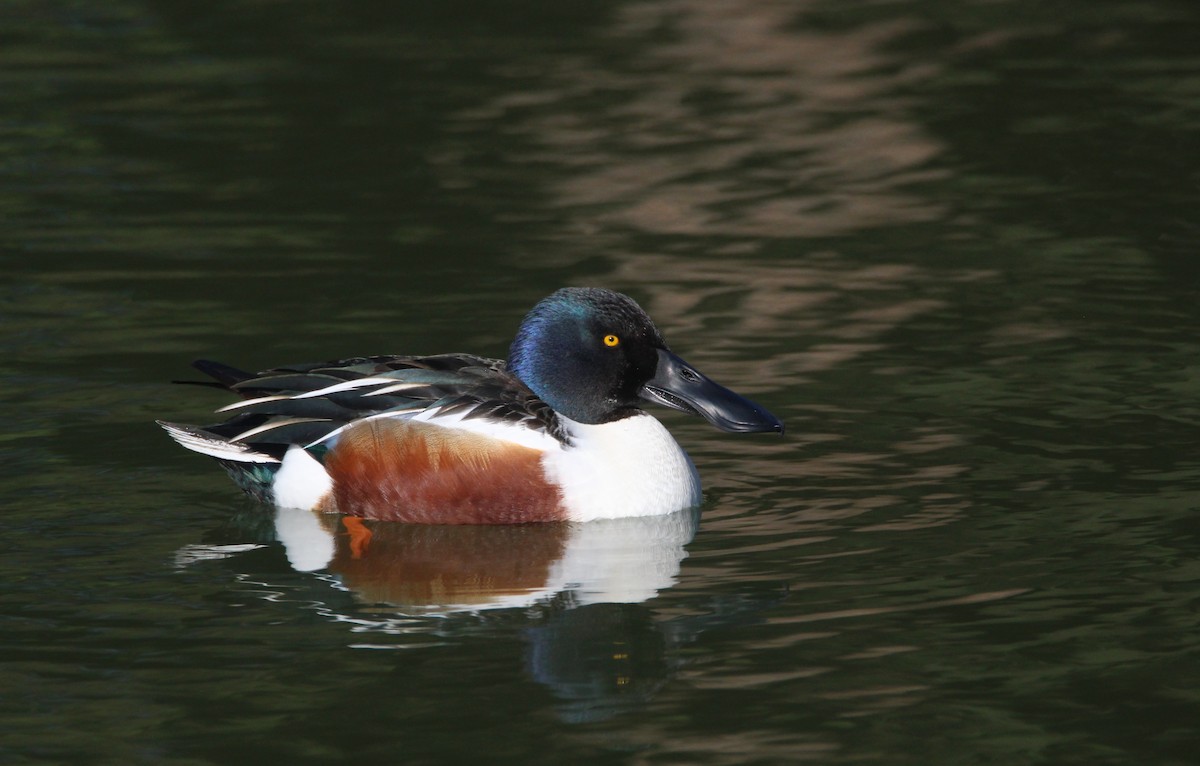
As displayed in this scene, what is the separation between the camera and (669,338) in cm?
1057

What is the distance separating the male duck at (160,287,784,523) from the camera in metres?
8.34

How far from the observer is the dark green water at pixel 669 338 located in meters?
6.31

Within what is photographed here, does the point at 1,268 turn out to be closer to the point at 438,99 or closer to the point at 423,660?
the point at 438,99

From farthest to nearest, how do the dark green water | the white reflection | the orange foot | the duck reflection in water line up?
the orange foot < the white reflection < the duck reflection in water < the dark green water

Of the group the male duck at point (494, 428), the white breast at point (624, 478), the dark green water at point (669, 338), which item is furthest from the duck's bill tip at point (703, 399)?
the dark green water at point (669, 338)

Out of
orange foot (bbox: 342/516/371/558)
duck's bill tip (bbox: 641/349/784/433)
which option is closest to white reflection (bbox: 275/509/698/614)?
orange foot (bbox: 342/516/371/558)

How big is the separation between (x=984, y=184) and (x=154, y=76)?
7.56m

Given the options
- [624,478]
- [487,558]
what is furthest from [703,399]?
[487,558]

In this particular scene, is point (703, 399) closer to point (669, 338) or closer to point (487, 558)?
point (487, 558)

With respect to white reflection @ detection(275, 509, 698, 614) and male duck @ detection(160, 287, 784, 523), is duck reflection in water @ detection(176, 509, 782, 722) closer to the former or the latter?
white reflection @ detection(275, 509, 698, 614)

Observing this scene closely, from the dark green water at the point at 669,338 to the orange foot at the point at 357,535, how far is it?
0.93 feet

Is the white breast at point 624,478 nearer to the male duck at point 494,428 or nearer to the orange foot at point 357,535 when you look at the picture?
the male duck at point 494,428

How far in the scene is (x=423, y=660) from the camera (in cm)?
663

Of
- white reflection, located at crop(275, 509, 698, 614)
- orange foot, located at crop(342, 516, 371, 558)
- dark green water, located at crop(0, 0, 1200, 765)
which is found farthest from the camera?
orange foot, located at crop(342, 516, 371, 558)
